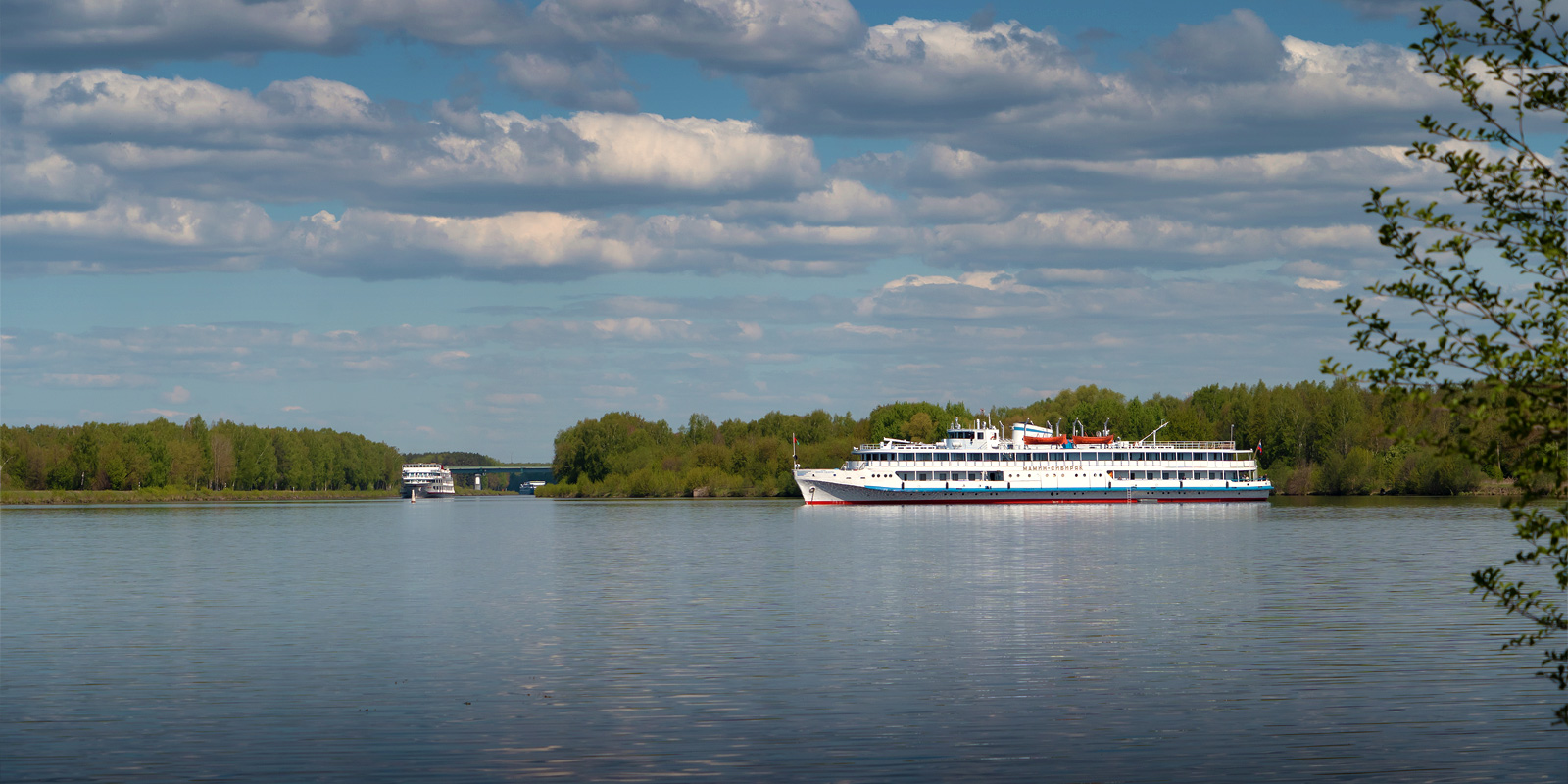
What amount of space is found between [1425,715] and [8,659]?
2912cm

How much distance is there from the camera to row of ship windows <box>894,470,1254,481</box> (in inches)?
6083

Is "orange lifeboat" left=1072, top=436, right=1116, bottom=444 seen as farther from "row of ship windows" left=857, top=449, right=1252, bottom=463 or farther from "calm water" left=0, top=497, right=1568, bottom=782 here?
"calm water" left=0, top=497, right=1568, bottom=782

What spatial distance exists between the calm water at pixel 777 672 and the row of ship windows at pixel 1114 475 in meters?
91.1

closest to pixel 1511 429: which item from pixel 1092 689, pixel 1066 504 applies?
pixel 1092 689

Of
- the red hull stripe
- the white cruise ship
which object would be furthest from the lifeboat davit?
the red hull stripe

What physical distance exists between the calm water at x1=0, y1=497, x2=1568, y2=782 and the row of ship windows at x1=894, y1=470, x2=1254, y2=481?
299 ft

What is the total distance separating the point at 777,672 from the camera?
2883 cm

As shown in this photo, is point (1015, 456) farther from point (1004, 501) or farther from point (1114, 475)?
point (1114, 475)

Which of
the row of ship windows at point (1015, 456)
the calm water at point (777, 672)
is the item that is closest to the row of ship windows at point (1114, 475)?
the row of ship windows at point (1015, 456)

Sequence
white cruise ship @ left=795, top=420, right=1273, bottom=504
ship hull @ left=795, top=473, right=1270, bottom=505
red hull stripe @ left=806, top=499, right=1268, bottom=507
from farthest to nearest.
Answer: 1. red hull stripe @ left=806, top=499, right=1268, bottom=507
2. white cruise ship @ left=795, top=420, right=1273, bottom=504
3. ship hull @ left=795, top=473, right=1270, bottom=505

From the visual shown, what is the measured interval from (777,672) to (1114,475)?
131165 mm

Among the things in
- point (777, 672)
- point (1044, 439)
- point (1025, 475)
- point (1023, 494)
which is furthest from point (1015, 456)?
point (777, 672)

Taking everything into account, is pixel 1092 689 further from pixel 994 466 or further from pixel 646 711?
pixel 994 466

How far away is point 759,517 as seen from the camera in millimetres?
122562
